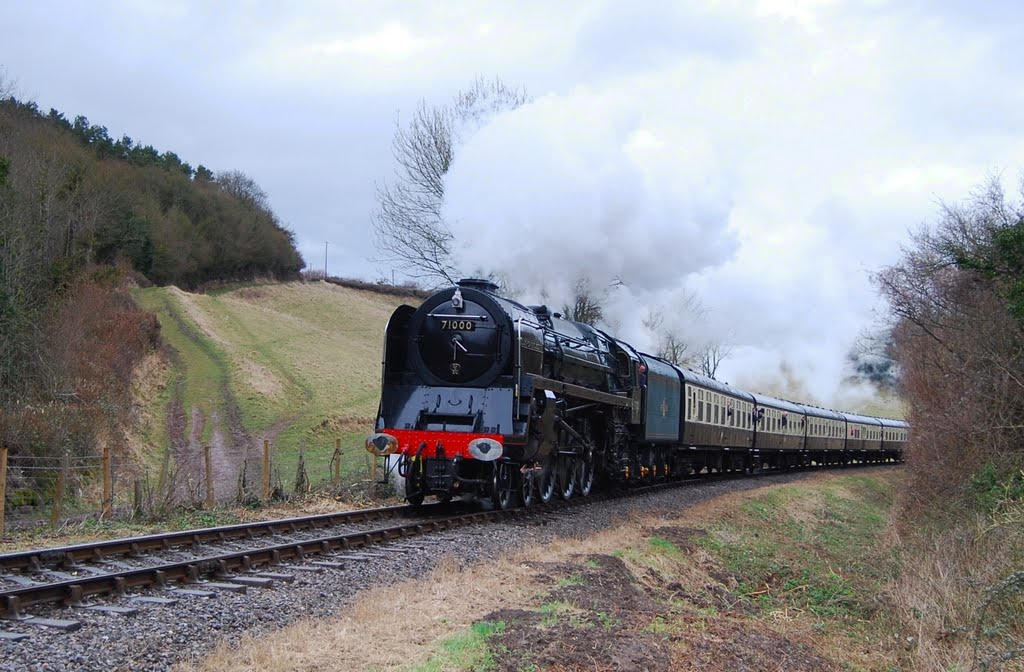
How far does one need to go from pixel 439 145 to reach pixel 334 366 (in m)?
16.5

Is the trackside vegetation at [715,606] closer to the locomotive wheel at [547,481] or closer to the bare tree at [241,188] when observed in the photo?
the locomotive wheel at [547,481]

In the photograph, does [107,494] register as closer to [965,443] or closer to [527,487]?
[527,487]

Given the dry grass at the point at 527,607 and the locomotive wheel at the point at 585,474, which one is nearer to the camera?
the dry grass at the point at 527,607

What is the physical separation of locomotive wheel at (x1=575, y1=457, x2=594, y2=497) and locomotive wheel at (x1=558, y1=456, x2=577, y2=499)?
212 millimetres

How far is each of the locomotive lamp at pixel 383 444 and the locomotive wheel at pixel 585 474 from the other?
506cm

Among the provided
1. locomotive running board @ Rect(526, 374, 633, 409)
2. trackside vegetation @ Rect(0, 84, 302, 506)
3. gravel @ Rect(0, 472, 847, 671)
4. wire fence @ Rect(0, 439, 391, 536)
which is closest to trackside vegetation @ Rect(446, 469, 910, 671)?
gravel @ Rect(0, 472, 847, 671)

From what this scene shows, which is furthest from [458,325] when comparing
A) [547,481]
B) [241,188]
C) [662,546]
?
[241,188]

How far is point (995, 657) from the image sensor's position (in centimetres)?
626

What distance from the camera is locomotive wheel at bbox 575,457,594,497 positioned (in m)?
17.3

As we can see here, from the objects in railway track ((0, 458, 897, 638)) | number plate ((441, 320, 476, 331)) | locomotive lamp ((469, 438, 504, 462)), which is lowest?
railway track ((0, 458, 897, 638))

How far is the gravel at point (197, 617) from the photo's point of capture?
18.5ft

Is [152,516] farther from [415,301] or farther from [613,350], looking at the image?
[415,301]

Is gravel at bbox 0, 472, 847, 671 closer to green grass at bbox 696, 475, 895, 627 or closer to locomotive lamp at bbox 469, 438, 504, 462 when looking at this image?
locomotive lamp at bbox 469, 438, 504, 462

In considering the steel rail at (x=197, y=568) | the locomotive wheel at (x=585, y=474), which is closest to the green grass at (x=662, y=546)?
the steel rail at (x=197, y=568)
